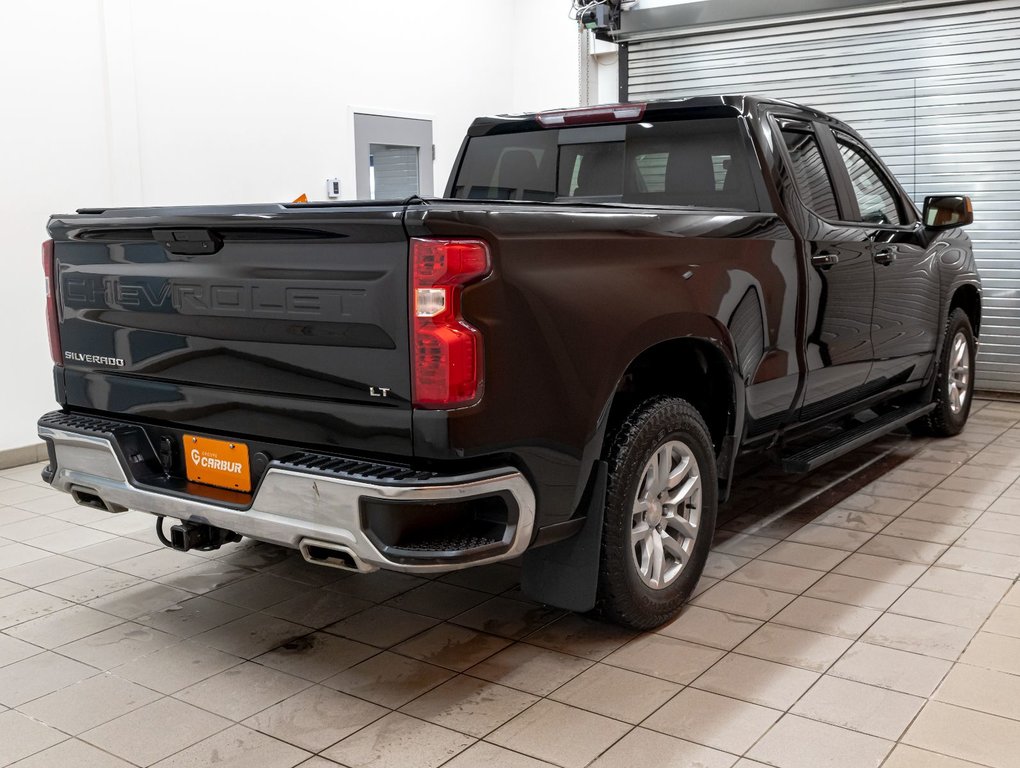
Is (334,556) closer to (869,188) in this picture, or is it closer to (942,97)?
(869,188)

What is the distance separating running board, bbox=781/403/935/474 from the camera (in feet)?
13.2

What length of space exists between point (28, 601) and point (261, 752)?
5.44 feet

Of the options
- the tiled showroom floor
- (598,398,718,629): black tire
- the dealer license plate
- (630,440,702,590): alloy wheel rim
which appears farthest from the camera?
(630,440,702,590): alloy wheel rim

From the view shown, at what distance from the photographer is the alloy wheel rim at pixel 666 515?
315cm

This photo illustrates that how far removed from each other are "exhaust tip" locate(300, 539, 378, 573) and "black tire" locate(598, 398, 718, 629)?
0.79 meters

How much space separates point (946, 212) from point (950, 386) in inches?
49.4

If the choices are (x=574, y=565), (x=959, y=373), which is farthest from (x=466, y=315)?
(x=959, y=373)

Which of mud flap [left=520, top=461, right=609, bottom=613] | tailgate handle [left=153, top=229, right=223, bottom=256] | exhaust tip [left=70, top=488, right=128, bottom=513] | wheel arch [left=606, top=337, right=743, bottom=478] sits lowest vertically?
mud flap [left=520, top=461, right=609, bottom=613]

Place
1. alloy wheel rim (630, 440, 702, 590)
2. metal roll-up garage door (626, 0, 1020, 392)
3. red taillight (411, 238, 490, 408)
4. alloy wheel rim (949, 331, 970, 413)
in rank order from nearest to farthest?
red taillight (411, 238, 490, 408) < alloy wheel rim (630, 440, 702, 590) < alloy wheel rim (949, 331, 970, 413) < metal roll-up garage door (626, 0, 1020, 392)

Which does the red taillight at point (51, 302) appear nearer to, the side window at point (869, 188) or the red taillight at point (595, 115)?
the red taillight at point (595, 115)

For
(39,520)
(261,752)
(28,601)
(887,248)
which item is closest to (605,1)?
(887,248)

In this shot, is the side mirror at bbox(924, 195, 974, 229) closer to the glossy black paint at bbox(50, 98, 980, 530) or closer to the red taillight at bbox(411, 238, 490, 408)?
the glossy black paint at bbox(50, 98, 980, 530)

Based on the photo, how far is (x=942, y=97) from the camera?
27.0 ft

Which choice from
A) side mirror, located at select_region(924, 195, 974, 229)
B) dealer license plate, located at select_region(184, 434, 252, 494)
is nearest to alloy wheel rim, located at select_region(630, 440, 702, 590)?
dealer license plate, located at select_region(184, 434, 252, 494)
